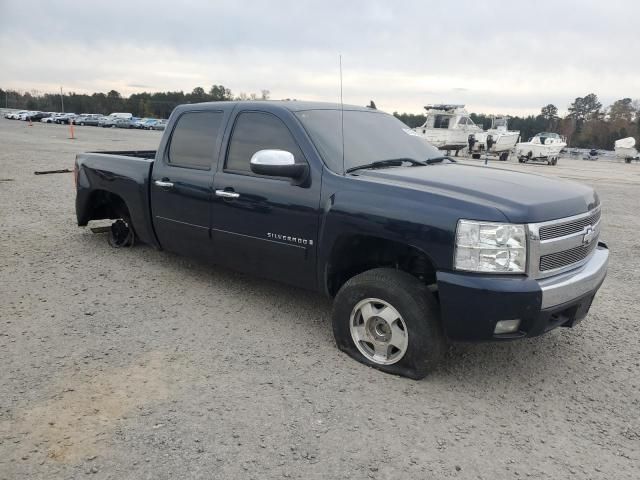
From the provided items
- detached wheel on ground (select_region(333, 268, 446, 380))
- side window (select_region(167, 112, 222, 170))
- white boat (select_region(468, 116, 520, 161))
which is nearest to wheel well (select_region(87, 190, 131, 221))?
side window (select_region(167, 112, 222, 170))

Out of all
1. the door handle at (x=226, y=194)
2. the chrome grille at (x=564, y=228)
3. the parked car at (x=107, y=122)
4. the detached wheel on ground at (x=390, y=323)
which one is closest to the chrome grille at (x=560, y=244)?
the chrome grille at (x=564, y=228)

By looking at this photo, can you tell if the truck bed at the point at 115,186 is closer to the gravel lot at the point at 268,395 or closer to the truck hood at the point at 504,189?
the gravel lot at the point at 268,395

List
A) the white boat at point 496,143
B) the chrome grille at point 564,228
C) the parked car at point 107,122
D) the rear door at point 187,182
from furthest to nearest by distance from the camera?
the parked car at point 107,122 < the white boat at point 496,143 < the rear door at point 187,182 < the chrome grille at point 564,228

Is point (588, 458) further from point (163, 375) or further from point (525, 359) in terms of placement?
point (163, 375)

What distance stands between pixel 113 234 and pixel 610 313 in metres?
5.63

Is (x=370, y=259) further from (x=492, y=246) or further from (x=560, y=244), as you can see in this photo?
(x=560, y=244)

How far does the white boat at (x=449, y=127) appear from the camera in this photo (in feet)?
112

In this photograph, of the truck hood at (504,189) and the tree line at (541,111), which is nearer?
the truck hood at (504,189)

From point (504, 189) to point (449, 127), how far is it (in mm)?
32863

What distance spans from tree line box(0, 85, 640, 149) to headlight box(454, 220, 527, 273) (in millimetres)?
90086

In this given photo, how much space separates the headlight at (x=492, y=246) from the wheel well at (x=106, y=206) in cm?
429

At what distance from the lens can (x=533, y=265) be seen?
310cm

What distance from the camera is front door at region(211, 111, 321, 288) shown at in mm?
3889

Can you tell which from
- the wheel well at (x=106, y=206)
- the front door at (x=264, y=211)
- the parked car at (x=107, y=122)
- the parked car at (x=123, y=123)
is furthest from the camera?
the parked car at (x=123, y=123)
